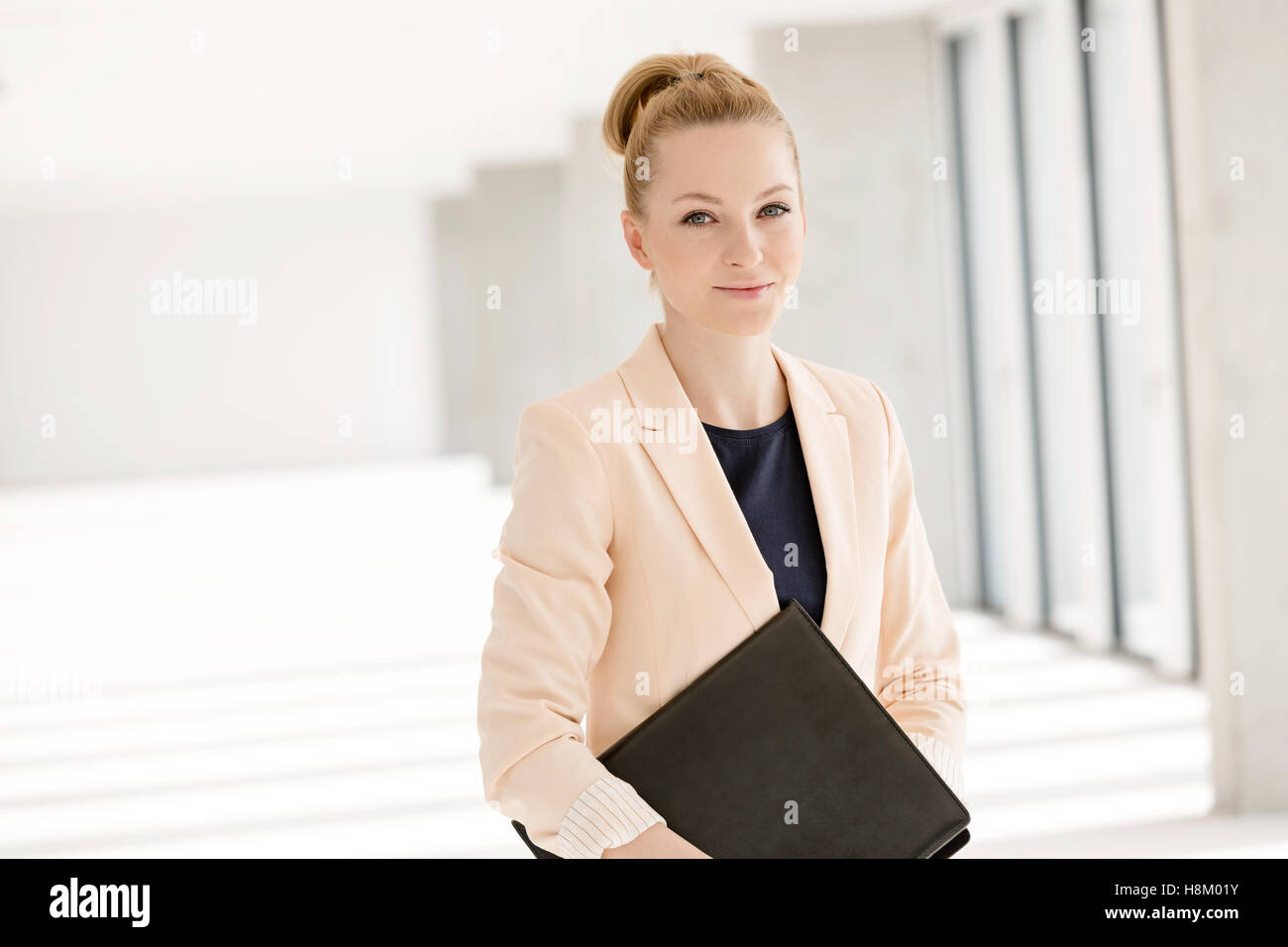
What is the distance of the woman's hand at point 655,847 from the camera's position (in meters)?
0.91

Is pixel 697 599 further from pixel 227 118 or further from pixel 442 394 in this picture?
pixel 442 394

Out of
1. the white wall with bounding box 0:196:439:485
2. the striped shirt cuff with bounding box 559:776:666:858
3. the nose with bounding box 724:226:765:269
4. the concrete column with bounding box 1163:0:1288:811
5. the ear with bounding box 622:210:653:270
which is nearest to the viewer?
the striped shirt cuff with bounding box 559:776:666:858

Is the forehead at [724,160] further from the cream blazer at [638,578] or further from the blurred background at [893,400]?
the blurred background at [893,400]

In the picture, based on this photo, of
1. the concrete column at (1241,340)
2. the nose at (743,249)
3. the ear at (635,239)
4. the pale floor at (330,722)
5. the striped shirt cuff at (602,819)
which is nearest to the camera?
the striped shirt cuff at (602,819)

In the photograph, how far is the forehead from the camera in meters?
1.01

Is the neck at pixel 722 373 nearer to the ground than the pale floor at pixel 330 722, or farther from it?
farther from it

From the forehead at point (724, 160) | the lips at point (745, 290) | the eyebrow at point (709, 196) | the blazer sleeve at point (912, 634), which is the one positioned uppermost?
the forehead at point (724, 160)

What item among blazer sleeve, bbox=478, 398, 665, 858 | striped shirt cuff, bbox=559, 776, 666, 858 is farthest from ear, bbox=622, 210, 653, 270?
striped shirt cuff, bbox=559, 776, 666, 858

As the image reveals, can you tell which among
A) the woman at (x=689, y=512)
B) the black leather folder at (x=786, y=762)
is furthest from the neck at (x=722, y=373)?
the black leather folder at (x=786, y=762)

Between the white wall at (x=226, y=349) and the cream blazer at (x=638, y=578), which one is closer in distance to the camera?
the cream blazer at (x=638, y=578)

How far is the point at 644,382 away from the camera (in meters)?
1.06

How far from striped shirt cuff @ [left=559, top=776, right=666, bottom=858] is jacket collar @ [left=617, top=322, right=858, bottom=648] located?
18 cm

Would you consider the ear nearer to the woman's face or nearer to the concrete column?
the woman's face

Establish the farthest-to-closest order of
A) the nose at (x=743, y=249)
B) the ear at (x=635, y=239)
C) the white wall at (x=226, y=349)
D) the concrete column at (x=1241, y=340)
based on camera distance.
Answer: the white wall at (x=226, y=349), the concrete column at (x=1241, y=340), the ear at (x=635, y=239), the nose at (x=743, y=249)
